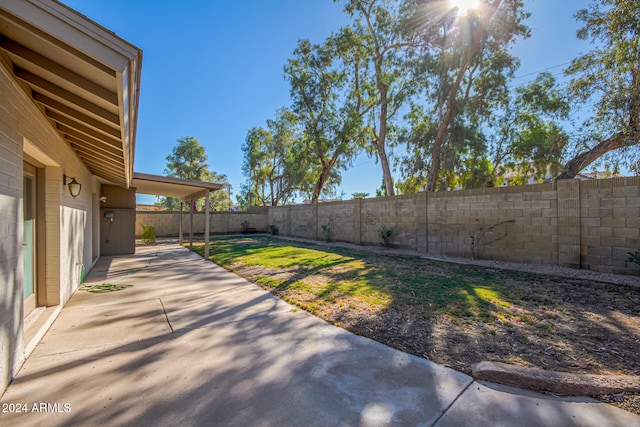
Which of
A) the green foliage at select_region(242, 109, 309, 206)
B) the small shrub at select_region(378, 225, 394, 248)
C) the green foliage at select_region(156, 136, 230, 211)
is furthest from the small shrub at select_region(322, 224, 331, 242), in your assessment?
the green foliage at select_region(156, 136, 230, 211)

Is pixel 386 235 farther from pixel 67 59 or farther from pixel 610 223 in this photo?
pixel 67 59

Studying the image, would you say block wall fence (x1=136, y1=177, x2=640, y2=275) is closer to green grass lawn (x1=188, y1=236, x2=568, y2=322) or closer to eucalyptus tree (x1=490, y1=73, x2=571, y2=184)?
green grass lawn (x1=188, y1=236, x2=568, y2=322)

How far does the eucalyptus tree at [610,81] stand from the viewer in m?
8.09

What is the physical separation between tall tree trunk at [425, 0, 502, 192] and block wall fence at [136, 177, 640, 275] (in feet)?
13.7

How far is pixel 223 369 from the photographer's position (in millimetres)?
2586

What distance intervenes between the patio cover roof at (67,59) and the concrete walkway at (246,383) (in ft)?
7.46

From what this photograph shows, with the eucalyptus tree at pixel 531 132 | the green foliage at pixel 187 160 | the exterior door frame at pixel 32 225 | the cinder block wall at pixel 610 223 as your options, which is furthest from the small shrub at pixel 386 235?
the green foliage at pixel 187 160

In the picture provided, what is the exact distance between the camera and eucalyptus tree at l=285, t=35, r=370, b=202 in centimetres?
1809

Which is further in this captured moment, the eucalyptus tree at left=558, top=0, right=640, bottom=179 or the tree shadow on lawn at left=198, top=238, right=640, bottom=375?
the eucalyptus tree at left=558, top=0, right=640, bottom=179

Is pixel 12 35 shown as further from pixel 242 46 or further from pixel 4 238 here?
pixel 242 46

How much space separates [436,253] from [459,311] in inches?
227

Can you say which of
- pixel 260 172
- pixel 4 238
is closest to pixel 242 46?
pixel 4 238

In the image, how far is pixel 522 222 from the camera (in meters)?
7.46

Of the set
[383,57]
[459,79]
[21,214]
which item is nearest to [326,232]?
[459,79]
